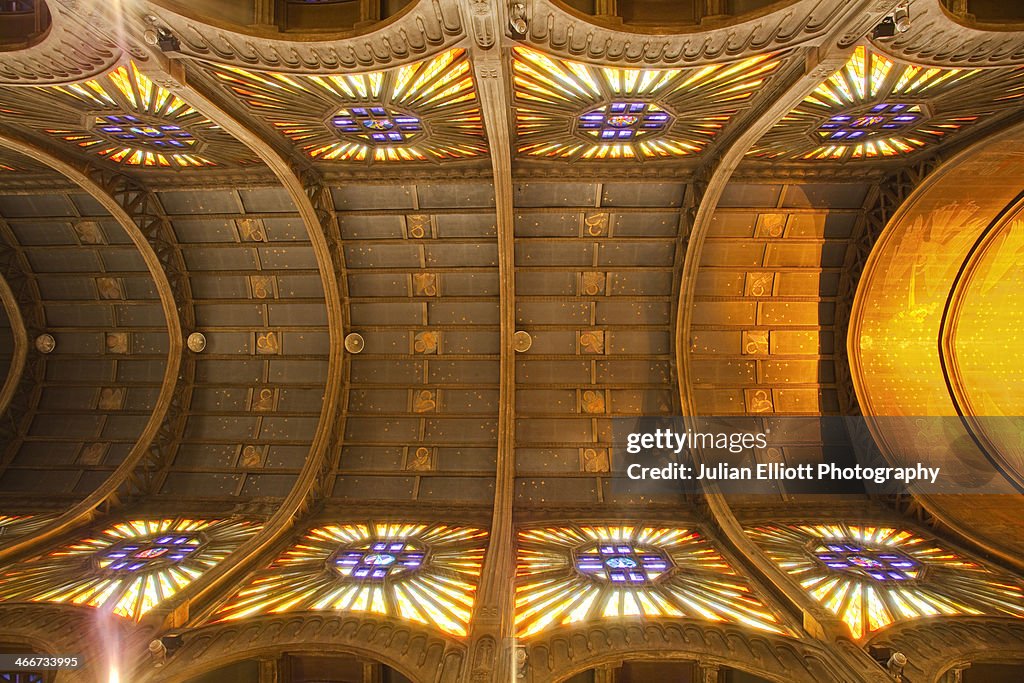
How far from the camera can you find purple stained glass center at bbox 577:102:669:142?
34.5ft

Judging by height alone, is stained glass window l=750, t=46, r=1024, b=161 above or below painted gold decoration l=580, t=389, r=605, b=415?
above

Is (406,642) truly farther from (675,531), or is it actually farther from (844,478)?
(844,478)

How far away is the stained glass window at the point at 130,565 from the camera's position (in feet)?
32.9

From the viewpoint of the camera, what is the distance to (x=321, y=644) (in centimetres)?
904

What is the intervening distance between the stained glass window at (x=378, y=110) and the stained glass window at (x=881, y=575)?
11.6 m

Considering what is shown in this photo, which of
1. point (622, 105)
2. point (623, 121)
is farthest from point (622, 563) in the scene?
point (622, 105)

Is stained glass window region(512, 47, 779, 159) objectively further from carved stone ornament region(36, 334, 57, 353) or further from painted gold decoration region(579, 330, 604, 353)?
carved stone ornament region(36, 334, 57, 353)

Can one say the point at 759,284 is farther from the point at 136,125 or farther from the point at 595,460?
the point at 136,125

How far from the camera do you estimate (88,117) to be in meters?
10.4

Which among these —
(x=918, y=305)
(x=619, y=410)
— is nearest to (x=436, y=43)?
(x=619, y=410)

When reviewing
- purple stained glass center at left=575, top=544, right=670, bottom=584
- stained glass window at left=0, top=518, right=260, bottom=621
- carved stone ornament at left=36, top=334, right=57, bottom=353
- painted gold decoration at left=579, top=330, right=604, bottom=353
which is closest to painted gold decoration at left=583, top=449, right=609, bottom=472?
purple stained glass center at left=575, top=544, right=670, bottom=584

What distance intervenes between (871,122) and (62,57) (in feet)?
48.8

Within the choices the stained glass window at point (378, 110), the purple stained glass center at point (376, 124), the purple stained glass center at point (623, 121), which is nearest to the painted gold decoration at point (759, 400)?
the purple stained glass center at point (623, 121)

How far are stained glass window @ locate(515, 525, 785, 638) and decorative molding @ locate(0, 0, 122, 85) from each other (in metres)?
11.7
